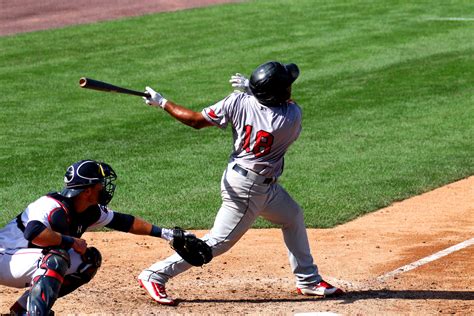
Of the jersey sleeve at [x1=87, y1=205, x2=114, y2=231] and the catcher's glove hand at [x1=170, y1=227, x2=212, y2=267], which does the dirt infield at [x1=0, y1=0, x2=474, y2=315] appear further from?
the jersey sleeve at [x1=87, y1=205, x2=114, y2=231]

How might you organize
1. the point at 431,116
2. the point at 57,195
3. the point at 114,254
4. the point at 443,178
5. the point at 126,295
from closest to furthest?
1. the point at 57,195
2. the point at 126,295
3. the point at 114,254
4. the point at 443,178
5. the point at 431,116

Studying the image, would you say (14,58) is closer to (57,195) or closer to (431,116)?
(431,116)

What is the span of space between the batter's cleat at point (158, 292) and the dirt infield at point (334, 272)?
6cm

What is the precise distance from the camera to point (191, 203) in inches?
409

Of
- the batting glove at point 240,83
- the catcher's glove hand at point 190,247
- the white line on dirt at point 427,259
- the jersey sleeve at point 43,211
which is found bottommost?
the white line on dirt at point 427,259

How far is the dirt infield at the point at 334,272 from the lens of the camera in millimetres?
7230

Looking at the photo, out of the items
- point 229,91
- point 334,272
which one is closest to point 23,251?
point 334,272

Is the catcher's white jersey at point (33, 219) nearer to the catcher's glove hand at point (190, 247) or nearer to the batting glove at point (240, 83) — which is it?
the catcher's glove hand at point (190, 247)

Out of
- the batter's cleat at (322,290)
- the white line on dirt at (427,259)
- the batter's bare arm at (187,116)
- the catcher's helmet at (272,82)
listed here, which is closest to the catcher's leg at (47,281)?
the batter's bare arm at (187,116)

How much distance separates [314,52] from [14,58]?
17.5ft

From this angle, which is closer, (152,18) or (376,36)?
(376,36)

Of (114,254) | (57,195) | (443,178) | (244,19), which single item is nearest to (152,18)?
(244,19)

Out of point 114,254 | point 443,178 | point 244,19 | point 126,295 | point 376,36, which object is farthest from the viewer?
point 244,19

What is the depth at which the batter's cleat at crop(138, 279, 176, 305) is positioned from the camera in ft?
23.6
